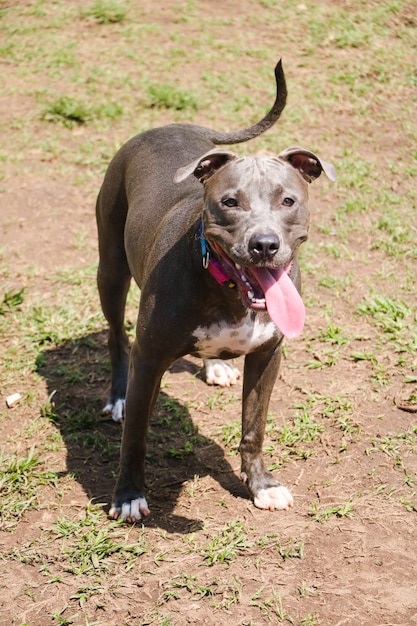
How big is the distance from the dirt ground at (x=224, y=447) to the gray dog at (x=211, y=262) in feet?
0.98

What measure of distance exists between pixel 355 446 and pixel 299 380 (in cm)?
78

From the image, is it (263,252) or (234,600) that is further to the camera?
(234,600)

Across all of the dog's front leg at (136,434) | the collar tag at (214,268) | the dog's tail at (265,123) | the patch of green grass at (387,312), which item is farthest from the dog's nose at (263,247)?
the patch of green grass at (387,312)

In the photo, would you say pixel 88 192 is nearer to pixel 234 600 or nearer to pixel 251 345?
pixel 251 345

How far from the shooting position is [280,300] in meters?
3.62

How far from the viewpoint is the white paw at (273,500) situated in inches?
172

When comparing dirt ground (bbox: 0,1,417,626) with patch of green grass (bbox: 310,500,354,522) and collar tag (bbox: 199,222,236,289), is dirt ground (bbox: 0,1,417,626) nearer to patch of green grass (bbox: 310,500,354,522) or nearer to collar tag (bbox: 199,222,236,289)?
patch of green grass (bbox: 310,500,354,522)

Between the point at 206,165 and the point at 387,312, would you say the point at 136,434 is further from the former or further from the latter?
the point at 387,312

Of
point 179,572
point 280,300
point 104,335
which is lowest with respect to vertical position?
point 104,335

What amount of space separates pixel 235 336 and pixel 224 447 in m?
1.21

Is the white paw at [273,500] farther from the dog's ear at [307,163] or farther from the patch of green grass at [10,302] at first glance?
the patch of green grass at [10,302]

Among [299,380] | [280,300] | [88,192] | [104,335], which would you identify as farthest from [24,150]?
[280,300]

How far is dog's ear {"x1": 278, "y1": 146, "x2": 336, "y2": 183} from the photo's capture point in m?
3.89

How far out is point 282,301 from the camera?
3.62m
